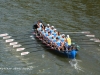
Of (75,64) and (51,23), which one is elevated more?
(51,23)

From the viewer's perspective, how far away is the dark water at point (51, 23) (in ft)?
92.5

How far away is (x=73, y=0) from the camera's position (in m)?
51.0

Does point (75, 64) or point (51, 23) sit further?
point (51, 23)

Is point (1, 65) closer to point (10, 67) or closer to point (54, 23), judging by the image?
point (10, 67)

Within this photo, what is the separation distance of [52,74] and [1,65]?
5.54 m

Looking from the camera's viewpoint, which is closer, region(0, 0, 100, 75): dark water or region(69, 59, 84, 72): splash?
region(69, 59, 84, 72): splash

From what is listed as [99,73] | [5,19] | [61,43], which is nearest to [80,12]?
[5,19]

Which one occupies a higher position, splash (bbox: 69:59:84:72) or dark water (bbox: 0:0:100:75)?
dark water (bbox: 0:0:100:75)

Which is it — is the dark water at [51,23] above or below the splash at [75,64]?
above

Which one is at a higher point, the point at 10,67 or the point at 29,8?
the point at 29,8

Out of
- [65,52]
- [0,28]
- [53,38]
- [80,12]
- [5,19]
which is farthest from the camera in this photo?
[80,12]

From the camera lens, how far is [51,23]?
40750 millimetres

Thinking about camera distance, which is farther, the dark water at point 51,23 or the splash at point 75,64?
the dark water at point 51,23

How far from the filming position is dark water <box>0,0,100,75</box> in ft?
92.5
